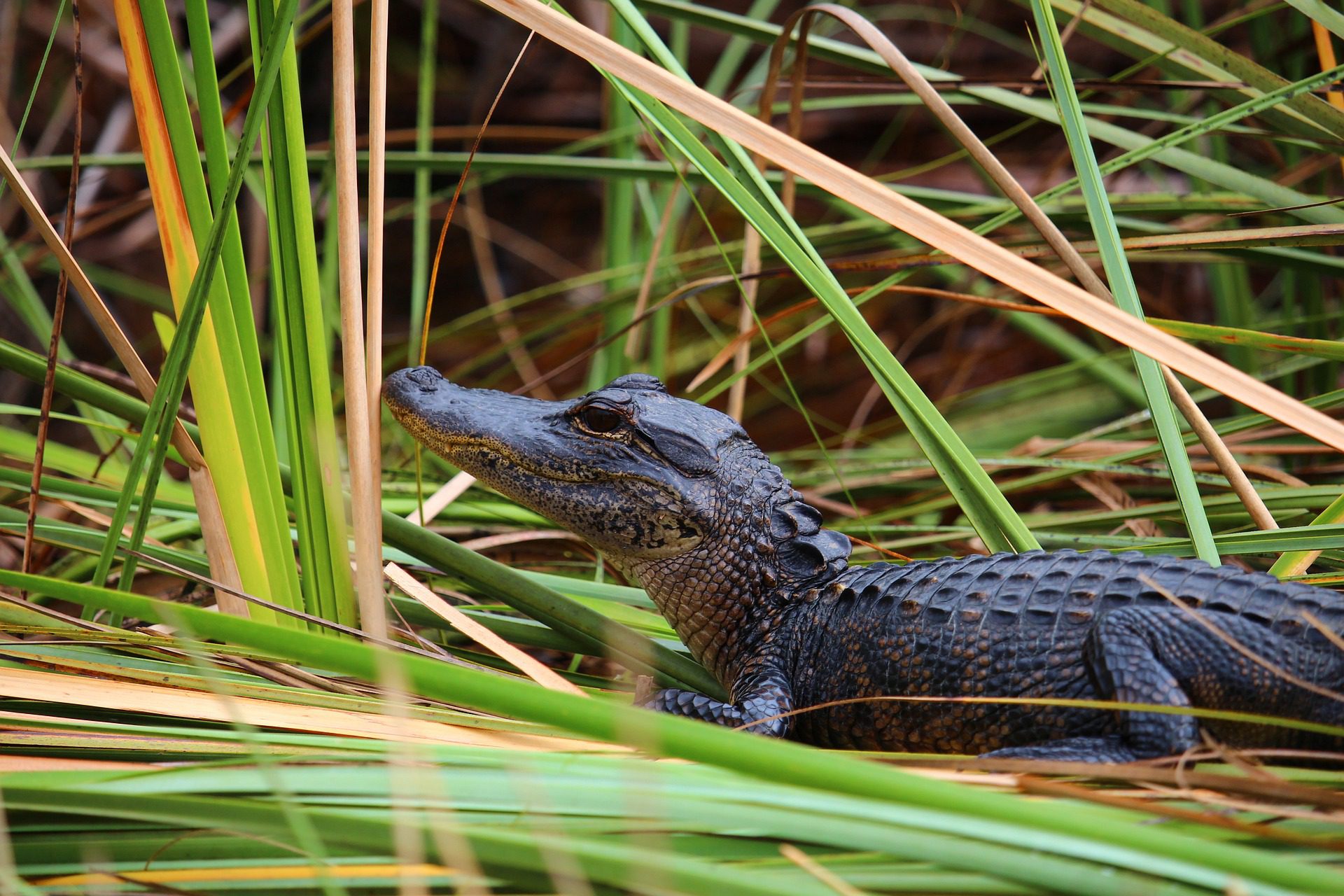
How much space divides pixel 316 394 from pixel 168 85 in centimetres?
57

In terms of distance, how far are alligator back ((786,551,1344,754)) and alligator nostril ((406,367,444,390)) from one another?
1.02 meters

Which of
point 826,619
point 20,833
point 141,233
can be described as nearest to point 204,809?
point 20,833

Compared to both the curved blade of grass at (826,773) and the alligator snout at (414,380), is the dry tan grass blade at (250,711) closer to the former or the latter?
the curved blade of grass at (826,773)

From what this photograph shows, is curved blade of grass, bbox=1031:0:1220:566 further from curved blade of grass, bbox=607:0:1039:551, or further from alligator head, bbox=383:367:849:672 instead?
alligator head, bbox=383:367:849:672

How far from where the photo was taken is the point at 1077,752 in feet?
5.36

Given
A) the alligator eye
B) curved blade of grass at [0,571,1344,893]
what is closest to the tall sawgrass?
curved blade of grass at [0,571,1344,893]

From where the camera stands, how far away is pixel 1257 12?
2914mm

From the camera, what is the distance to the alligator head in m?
2.25

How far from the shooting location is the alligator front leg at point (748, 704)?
198 cm

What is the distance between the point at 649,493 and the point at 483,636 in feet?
1.68

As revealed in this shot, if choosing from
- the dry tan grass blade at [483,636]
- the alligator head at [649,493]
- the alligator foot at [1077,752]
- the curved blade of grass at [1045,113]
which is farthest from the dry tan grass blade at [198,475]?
the curved blade of grass at [1045,113]

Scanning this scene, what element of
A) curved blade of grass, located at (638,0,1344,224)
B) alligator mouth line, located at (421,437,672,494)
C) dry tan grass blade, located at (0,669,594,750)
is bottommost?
dry tan grass blade, located at (0,669,594,750)

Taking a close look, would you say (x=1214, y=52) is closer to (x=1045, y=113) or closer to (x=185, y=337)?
(x=1045, y=113)

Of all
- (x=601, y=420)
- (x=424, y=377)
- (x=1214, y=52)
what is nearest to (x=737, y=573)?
(x=601, y=420)
